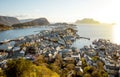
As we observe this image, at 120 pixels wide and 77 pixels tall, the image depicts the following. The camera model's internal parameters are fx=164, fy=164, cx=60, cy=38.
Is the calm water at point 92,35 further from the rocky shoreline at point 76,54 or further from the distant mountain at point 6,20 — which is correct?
the distant mountain at point 6,20

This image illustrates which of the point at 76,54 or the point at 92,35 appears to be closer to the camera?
the point at 76,54

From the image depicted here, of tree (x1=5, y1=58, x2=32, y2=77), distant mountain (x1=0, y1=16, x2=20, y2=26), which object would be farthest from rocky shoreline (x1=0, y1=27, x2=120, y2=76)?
distant mountain (x1=0, y1=16, x2=20, y2=26)

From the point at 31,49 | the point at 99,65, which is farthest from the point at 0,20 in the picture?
the point at 99,65

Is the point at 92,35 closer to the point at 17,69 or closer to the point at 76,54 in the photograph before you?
the point at 76,54

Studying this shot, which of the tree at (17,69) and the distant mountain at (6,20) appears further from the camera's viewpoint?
the distant mountain at (6,20)

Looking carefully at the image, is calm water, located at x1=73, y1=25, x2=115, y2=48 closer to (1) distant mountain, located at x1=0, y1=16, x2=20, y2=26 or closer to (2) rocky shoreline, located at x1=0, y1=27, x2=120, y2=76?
(2) rocky shoreline, located at x1=0, y1=27, x2=120, y2=76

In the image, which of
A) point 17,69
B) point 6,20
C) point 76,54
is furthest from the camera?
point 6,20

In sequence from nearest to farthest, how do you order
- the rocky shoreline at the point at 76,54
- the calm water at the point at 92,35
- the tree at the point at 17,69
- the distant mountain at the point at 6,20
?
the tree at the point at 17,69, the rocky shoreline at the point at 76,54, the calm water at the point at 92,35, the distant mountain at the point at 6,20

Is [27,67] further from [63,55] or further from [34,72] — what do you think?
[63,55]

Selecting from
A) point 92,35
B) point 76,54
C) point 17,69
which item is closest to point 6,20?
point 92,35

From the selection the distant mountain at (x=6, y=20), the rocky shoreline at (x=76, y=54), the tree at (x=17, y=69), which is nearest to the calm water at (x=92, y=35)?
the rocky shoreline at (x=76, y=54)

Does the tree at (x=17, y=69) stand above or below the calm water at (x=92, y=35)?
above

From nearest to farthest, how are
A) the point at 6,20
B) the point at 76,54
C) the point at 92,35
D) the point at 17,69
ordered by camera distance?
1. the point at 17,69
2. the point at 76,54
3. the point at 92,35
4. the point at 6,20
